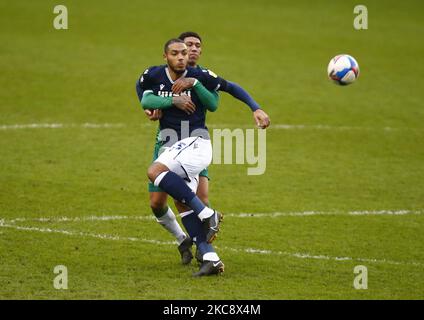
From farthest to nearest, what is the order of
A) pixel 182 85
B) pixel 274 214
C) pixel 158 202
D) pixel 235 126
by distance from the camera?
1. pixel 235 126
2. pixel 274 214
3. pixel 158 202
4. pixel 182 85

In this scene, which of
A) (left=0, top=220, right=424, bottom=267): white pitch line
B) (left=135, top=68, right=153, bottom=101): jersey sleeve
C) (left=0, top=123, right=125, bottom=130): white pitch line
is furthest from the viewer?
(left=0, top=123, right=125, bottom=130): white pitch line

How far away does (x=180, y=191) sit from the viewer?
8898mm

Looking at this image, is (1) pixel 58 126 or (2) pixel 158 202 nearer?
(2) pixel 158 202

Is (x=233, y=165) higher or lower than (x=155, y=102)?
lower

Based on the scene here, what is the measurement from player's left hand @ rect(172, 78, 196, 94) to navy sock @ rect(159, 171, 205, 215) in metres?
0.93

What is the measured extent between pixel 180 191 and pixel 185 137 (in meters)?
0.73

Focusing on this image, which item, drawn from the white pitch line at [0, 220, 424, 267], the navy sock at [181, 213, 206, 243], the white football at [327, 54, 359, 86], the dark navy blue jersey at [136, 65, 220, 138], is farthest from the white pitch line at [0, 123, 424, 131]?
the navy sock at [181, 213, 206, 243]

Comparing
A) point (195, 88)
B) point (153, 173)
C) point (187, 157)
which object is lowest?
point (153, 173)

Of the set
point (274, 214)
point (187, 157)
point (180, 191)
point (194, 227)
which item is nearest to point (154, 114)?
point (187, 157)

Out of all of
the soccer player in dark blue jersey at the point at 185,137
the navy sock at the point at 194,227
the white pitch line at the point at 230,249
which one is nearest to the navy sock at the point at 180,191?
the soccer player in dark blue jersey at the point at 185,137

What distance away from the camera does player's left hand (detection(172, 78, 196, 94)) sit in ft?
29.9

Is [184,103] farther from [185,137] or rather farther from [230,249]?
[230,249]

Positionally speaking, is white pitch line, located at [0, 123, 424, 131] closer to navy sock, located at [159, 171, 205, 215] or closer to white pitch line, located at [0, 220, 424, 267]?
white pitch line, located at [0, 220, 424, 267]
